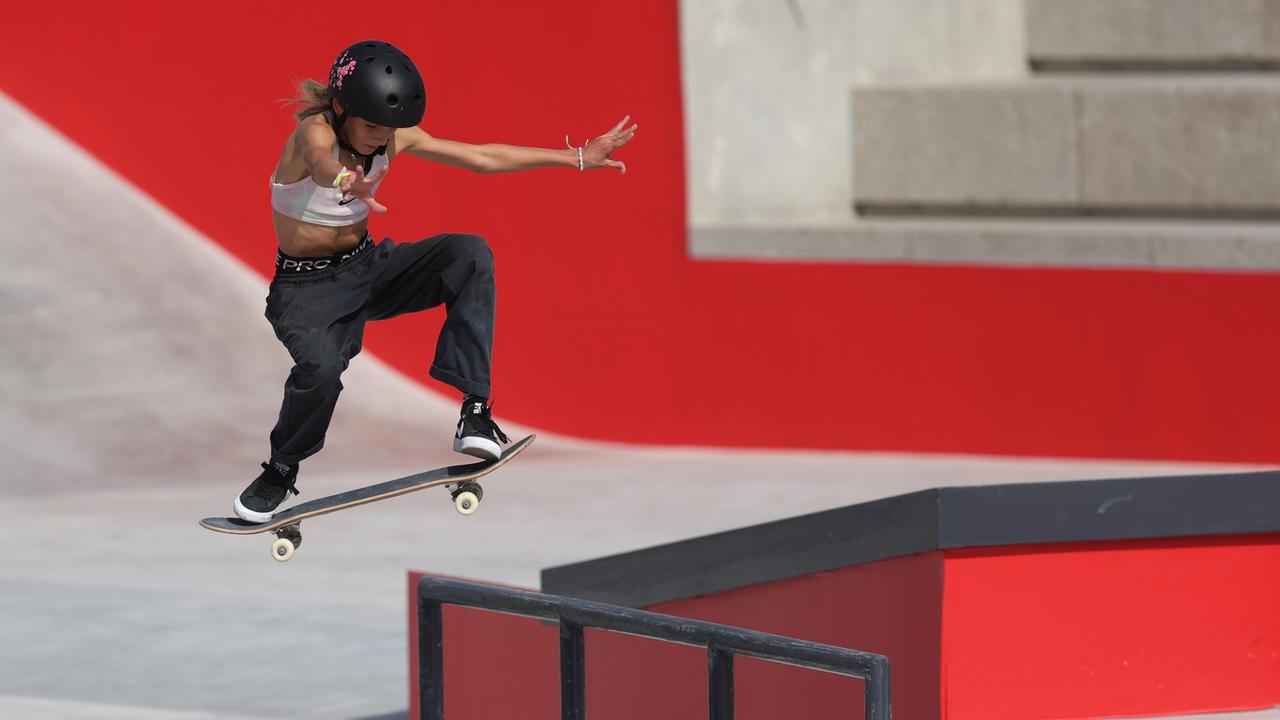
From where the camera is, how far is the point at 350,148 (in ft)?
18.5

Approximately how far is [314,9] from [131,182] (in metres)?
2.74

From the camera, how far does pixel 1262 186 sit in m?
17.8

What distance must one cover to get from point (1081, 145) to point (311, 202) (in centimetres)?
1342

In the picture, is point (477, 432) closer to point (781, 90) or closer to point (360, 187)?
point (360, 187)

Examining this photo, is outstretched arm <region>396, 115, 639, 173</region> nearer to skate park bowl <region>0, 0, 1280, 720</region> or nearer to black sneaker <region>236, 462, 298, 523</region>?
black sneaker <region>236, 462, 298, 523</region>

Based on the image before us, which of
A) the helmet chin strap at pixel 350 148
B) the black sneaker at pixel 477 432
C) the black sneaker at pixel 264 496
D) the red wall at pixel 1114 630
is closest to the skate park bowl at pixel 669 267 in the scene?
the red wall at pixel 1114 630

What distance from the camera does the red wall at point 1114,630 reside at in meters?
8.17

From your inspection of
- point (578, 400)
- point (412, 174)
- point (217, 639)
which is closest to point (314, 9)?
point (412, 174)

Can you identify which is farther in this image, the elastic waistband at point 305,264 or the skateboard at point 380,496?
the skateboard at point 380,496

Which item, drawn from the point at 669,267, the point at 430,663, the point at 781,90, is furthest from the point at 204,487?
the point at 430,663

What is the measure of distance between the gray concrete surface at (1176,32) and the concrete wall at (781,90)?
172cm

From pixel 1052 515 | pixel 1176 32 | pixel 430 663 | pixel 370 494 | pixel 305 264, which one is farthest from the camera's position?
pixel 1176 32

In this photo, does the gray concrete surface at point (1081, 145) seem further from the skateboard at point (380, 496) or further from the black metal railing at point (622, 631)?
the skateboard at point (380, 496)

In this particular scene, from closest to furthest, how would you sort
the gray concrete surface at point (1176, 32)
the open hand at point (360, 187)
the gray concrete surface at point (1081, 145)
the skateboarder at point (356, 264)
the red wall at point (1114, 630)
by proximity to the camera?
the open hand at point (360, 187) < the skateboarder at point (356, 264) < the red wall at point (1114, 630) < the gray concrete surface at point (1081, 145) < the gray concrete surface at point (1176, 32)
